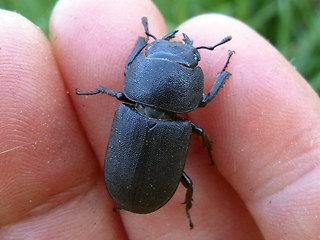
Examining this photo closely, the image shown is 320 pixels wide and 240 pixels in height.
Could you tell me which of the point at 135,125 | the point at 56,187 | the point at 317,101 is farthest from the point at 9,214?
the point at 317,101

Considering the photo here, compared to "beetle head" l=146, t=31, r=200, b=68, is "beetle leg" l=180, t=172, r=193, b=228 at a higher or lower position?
lower

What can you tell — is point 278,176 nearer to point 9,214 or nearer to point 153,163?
point 153,163

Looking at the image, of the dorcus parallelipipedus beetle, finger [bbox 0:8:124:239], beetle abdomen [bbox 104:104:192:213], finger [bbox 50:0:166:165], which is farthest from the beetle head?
finger [bbox 0:8:124:239]

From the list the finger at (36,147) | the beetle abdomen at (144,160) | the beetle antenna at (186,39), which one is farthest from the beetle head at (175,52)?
the finger at (36,147)

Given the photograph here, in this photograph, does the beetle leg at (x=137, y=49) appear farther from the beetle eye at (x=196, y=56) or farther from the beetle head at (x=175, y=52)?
the beetle eye at (x=196, y=56)

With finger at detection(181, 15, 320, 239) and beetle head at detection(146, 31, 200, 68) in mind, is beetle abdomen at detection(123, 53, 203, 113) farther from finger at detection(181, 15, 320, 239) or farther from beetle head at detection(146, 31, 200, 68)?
finger at detection(181, 15, 320, 239)

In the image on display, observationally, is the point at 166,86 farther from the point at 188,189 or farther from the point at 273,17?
the point at 273,17

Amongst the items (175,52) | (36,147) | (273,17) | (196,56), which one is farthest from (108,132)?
(273,17)
